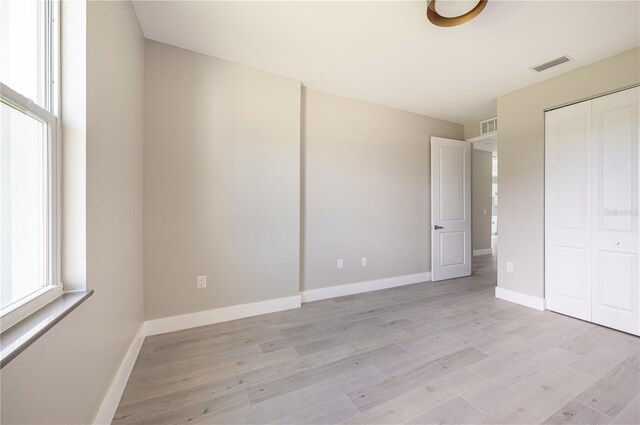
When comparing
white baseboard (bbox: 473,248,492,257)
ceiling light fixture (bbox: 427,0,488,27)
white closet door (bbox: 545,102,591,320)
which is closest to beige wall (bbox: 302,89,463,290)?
white closet door (bbox: 545,102,591,320)

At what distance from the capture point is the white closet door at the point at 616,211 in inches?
85.0

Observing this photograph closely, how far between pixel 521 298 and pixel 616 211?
1.28 meters

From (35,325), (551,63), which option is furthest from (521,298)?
(35,325)

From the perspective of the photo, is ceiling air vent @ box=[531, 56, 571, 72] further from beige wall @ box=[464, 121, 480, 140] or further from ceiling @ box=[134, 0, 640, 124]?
beige wall @ box=[464, 121, 480, 140]

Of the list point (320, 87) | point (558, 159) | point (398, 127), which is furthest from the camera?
point (398, 127)

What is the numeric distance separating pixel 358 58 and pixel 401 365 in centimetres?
271

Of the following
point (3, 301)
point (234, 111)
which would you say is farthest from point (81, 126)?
point (234, 111)

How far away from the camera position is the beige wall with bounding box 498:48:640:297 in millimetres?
2611

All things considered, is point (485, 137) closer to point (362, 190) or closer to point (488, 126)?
point (488, 126)

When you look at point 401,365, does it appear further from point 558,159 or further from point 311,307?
point 558,159

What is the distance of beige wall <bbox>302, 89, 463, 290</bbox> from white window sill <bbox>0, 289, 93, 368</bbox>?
2137 millimetres

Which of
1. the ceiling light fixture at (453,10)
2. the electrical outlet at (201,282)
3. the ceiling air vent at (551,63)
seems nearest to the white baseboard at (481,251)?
the ceiling air vent at (551,63)

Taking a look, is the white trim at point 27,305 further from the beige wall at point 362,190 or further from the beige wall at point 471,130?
the beige wall at point 471,130

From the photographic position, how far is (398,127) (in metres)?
3.59
